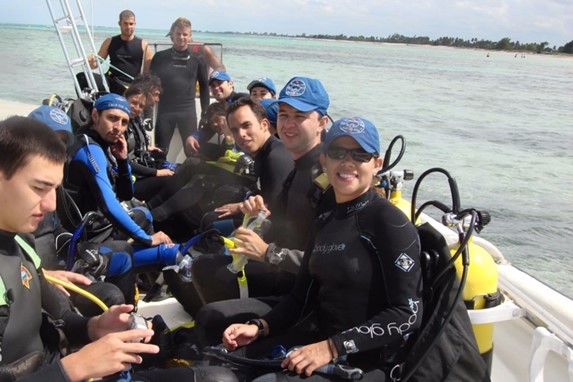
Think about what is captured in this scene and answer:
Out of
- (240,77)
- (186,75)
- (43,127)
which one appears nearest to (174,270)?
(43,127)

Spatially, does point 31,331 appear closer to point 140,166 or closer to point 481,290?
point 481,290

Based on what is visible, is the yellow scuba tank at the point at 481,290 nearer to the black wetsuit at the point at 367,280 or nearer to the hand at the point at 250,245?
the black wetsuit at the point at 367,280

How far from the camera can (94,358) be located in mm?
1268

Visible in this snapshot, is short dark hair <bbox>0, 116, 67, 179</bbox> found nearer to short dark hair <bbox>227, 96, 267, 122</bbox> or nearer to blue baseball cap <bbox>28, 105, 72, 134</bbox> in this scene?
blue baseball cap <bbox>28, 105, 72, 134</bbox>

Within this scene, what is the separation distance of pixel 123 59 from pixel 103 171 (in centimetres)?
399

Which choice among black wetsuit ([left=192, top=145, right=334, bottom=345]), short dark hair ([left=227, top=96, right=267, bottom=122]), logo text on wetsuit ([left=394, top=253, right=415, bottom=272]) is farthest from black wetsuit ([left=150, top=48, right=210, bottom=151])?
logo text on wetsuit ([left=394, top=253, right=415, bottom=272])

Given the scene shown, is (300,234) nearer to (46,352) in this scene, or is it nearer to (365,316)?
(365,316)

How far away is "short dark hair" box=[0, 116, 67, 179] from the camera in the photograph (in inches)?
52.6

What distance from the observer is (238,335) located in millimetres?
1919

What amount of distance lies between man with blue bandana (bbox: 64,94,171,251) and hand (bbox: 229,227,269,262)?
865 mm

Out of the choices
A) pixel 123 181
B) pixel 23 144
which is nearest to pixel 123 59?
pixel 123 181

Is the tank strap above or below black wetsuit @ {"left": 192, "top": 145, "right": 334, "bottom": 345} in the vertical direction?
above

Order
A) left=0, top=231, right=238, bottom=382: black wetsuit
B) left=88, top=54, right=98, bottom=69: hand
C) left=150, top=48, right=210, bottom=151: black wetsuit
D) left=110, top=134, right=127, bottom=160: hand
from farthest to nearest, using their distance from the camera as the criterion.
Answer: left=88, top=54, right=98, bottom=69: hand → left=150, top=48, right=210, bottom=151: black wetsuit → left=110, top=134, right=127, bottom=160: hand → left=0, top=231, right=238, bottom=382: black wetsuit

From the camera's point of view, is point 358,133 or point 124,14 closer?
point 358,133
